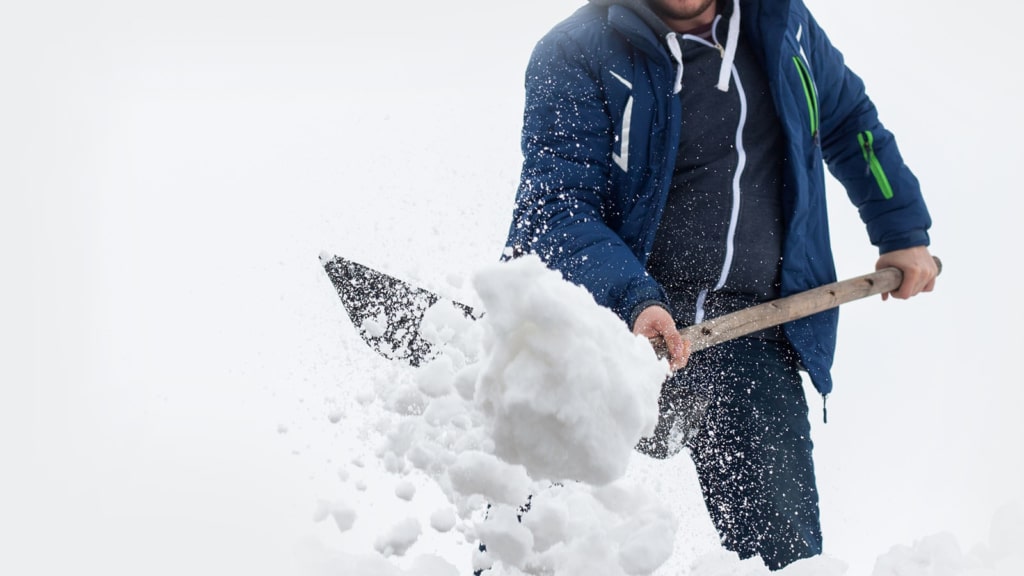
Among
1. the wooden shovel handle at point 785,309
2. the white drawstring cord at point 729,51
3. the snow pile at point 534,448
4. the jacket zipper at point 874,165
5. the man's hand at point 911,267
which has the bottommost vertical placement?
the snow pile at point 534,448

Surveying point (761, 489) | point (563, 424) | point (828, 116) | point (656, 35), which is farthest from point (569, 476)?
point (828, 116)

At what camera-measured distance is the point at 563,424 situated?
4.71 ft

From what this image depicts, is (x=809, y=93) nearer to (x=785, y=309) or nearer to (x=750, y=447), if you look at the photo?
(x=785, y=309)

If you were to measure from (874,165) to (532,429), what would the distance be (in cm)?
172

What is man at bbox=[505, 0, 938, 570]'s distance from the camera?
7.19 feet

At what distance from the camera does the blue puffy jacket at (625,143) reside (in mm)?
2180

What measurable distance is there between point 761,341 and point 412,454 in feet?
3.51

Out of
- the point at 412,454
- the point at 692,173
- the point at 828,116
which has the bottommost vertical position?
the point at 412,454

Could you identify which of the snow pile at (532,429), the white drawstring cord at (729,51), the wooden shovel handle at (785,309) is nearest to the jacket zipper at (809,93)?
the white drawstring cord at (729,51)

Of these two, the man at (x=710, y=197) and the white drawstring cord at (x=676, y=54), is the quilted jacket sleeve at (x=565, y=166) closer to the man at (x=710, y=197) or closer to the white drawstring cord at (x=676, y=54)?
the man at (x=710, y=197)

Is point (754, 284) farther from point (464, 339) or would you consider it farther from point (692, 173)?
point (464, 339)

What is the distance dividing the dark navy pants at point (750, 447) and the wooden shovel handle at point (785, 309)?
0.13 meters

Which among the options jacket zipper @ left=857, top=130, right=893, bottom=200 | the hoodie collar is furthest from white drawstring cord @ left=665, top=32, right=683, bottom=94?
jacket zipper @ left=857, top=130, right=893, bottom=200

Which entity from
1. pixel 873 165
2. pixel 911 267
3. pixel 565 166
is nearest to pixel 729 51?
pixel 565 166
